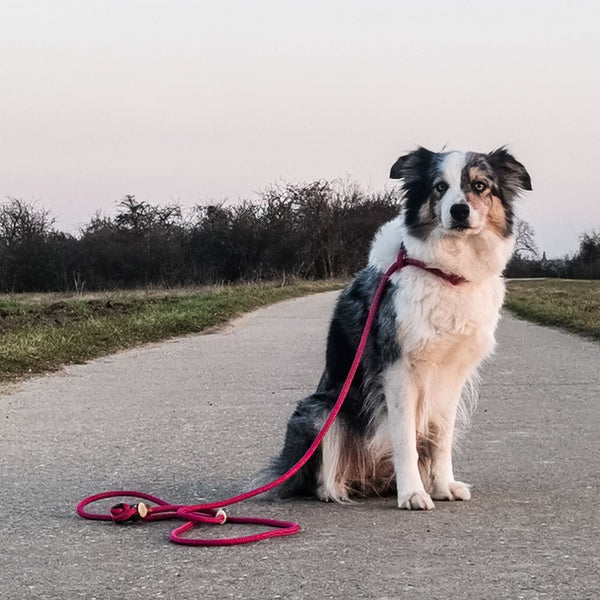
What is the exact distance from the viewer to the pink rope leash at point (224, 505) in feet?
13.5

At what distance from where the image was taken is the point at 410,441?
4.60m

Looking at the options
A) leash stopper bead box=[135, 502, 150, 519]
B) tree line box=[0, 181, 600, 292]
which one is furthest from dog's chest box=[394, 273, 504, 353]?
tree line box=[0, 181, 600, 292]

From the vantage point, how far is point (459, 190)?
458cm

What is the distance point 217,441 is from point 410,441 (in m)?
2.44

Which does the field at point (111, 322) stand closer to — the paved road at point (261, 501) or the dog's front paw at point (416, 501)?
the paved road at point (261, 501)

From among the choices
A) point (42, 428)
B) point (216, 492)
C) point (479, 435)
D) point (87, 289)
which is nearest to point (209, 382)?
point (42, 428)

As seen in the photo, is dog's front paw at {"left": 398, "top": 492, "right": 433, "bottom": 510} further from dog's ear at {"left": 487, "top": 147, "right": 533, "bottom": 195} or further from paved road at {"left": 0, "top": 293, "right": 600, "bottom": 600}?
dog's ear at {"left": 487, "top": 147, "right": 533, "bottom": 195}

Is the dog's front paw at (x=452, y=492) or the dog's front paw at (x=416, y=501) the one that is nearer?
the dog's front paw at (x=416, y=501)

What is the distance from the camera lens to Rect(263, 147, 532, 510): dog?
4555mm

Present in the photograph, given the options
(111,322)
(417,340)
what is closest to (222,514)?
(417,340)

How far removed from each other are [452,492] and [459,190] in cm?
154

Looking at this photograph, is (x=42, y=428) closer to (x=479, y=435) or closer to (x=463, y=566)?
(x=479, y=435)

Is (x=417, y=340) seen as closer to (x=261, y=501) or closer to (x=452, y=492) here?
(x=452, y=492)

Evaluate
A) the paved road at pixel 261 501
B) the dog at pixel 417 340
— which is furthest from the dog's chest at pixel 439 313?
the paved road at pixel 261 501
